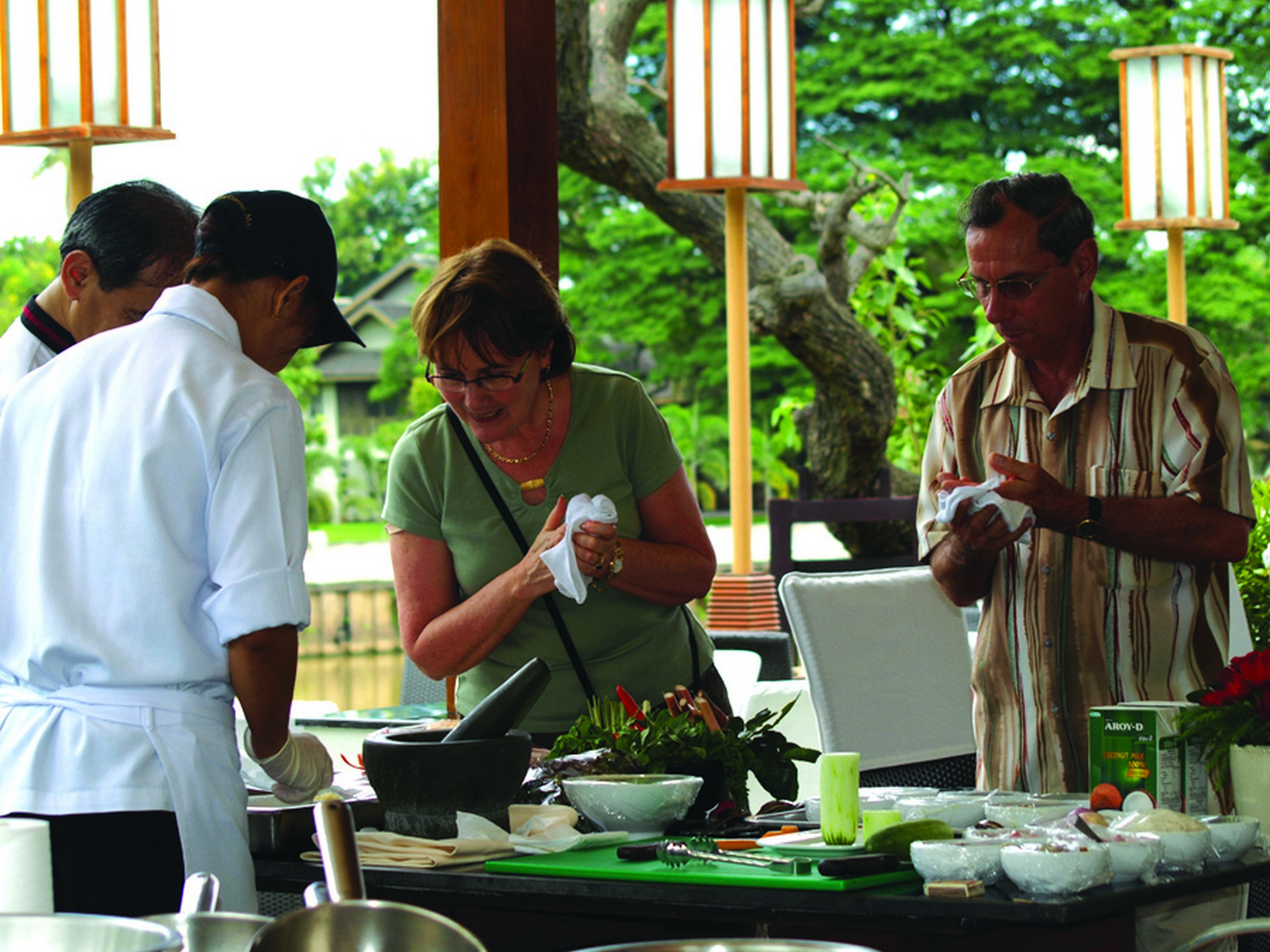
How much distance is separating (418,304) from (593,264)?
15164 mm

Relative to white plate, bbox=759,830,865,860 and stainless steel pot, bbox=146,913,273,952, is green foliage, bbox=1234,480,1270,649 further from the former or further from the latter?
stainless steel pot, bbox=146,913,273,952

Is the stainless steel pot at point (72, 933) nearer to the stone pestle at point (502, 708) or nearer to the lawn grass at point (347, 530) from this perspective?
the stone pestle at point (502, 708)

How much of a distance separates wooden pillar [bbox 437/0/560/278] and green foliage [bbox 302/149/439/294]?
1719cm

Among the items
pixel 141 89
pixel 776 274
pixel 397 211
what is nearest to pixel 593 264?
pixel 397 211

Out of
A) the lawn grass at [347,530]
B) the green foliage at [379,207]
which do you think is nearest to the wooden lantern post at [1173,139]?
the lawn grass at [347,530]

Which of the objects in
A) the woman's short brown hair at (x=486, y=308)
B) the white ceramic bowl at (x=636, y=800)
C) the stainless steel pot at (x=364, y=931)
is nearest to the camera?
the stainless steel pot at (x=364, y=931)

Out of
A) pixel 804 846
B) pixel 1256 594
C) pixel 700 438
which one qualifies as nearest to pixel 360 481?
pixel 700 438

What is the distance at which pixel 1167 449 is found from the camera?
2.32m

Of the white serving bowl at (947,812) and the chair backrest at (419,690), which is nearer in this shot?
the white serving bowl at (947,812)

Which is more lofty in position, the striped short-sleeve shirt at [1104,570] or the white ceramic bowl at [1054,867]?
the striped short-sleeve shirt at [1104,570]

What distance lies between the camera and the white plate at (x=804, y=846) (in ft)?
5.22

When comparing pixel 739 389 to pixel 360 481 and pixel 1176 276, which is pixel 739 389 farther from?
pixel 360 481

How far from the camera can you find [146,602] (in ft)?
5.27

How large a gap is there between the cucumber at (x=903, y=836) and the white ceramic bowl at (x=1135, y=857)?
17cm
